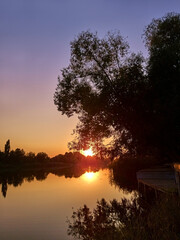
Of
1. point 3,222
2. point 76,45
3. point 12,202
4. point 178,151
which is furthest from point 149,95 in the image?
point 12,202

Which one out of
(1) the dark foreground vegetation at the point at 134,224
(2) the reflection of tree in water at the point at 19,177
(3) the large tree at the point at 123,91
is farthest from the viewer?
(2) the reflection of tree in water at the point at 19,177

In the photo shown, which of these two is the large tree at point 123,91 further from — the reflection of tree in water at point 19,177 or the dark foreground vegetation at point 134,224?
the reflection of tree in water at point 19,177

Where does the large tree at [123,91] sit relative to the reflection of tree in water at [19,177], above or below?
above

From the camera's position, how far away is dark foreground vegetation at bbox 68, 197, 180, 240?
854cm

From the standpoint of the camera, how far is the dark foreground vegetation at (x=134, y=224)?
8539 mm

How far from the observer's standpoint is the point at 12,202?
3344 cm

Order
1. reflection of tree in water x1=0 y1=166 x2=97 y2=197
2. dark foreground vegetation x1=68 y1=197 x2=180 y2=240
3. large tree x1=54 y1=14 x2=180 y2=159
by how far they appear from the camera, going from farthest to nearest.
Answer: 1. reflection of tree in water x1=0 y1=166 x2=97 y2=197
2. large tree x1=54 y1=14 x2=180 y2=159
3. dark foreground vegetation x1=68 y1=197 x2=180 y2=240

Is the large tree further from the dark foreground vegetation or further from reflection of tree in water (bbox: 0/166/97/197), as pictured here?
reflection of tree in water (bbox: 0/166/97/197)

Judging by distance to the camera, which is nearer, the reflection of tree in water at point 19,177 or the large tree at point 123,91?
the large tree at point 123,91

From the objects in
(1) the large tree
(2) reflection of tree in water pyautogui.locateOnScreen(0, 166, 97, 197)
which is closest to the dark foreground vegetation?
(1) the large tree

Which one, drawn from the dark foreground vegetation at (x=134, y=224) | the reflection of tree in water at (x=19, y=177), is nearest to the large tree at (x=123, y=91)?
the dark foreground vegetation at (x=134, y=224)

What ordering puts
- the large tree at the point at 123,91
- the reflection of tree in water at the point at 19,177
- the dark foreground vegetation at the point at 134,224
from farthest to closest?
the reflection of tree in water at the point at 19,177 → the large tree at the point at 123,91 → the dark foreground vegetation at the point at 134,224

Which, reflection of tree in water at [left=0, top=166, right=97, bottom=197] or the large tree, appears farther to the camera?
reflection of tree in water at [left=0, top=166, right=97, bottom=197]

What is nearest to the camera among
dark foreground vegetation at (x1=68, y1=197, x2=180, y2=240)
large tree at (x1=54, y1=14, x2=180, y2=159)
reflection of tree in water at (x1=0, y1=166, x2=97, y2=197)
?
dark foreground vegetation at (x1=68, y1=197, x2=180, y2=240)
